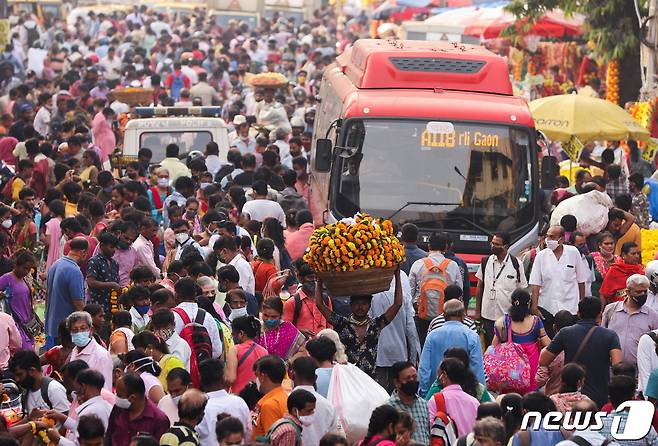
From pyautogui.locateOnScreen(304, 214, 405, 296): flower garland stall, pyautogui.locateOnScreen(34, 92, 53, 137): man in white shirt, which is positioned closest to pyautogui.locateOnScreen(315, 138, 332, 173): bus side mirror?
pyautogui.locateOnScreen(304, 214, 405, 296): flower garland stall

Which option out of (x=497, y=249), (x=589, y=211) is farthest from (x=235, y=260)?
(x=589, y=211)

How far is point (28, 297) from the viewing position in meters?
12.2

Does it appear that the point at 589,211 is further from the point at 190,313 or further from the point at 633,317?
the point at 190,313

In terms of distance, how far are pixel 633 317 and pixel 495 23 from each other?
70.7 ft

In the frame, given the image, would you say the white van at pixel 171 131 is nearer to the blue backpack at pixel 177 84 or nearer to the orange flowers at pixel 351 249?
the orange flowers at pixel 351 249

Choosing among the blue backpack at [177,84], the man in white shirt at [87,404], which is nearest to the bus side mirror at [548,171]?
the man in white shirt at [87,404]

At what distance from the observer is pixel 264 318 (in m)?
10.6

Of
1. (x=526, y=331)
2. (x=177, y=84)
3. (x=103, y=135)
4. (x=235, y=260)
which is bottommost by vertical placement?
(x=177, y=84)

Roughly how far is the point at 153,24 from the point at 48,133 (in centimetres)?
2037

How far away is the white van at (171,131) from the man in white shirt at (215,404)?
10.1 metres

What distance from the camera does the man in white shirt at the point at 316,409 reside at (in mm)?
8672

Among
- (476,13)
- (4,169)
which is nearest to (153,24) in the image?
(476,13)

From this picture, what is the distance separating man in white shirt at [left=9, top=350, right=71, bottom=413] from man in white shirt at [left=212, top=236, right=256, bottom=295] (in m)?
3.27

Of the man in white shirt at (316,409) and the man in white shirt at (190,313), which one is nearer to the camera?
the man in white shirt at (316,409)
